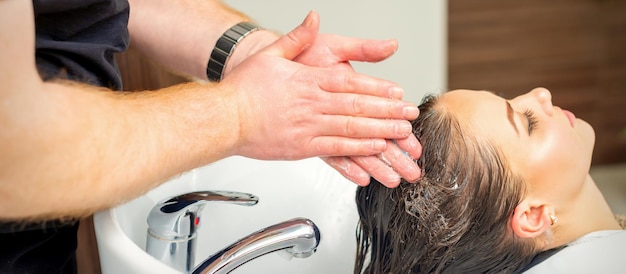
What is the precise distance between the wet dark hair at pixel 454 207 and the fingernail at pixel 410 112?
63 millimetres

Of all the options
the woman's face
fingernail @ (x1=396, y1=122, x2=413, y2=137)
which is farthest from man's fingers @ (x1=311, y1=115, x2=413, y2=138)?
the woman's face

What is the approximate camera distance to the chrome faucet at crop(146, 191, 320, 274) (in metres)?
1.01

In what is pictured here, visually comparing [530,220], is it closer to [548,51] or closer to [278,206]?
[278,206]

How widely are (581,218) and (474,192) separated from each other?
20cm

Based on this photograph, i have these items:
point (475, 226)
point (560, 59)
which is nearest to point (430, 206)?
point (475, 226)

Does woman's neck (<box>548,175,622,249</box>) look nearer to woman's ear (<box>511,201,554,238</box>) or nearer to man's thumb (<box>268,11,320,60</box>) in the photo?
woman's ear (<box>511,201,554,238</box>)

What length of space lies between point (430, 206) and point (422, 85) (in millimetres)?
1168

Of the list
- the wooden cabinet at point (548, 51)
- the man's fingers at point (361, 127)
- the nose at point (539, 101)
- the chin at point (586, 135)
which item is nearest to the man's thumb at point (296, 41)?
the man's fingers at point (361, 127)

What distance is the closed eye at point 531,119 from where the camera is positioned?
45.4 inches

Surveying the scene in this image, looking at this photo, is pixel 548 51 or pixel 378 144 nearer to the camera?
pixel 378 144

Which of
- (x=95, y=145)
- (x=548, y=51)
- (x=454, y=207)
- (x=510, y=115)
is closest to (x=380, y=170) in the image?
(x=454, y=207)

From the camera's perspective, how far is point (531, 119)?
1.17 meters

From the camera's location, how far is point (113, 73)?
1104mm

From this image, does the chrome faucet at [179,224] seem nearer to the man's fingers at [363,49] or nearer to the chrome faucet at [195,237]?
the chrome faucet at [195,237]
